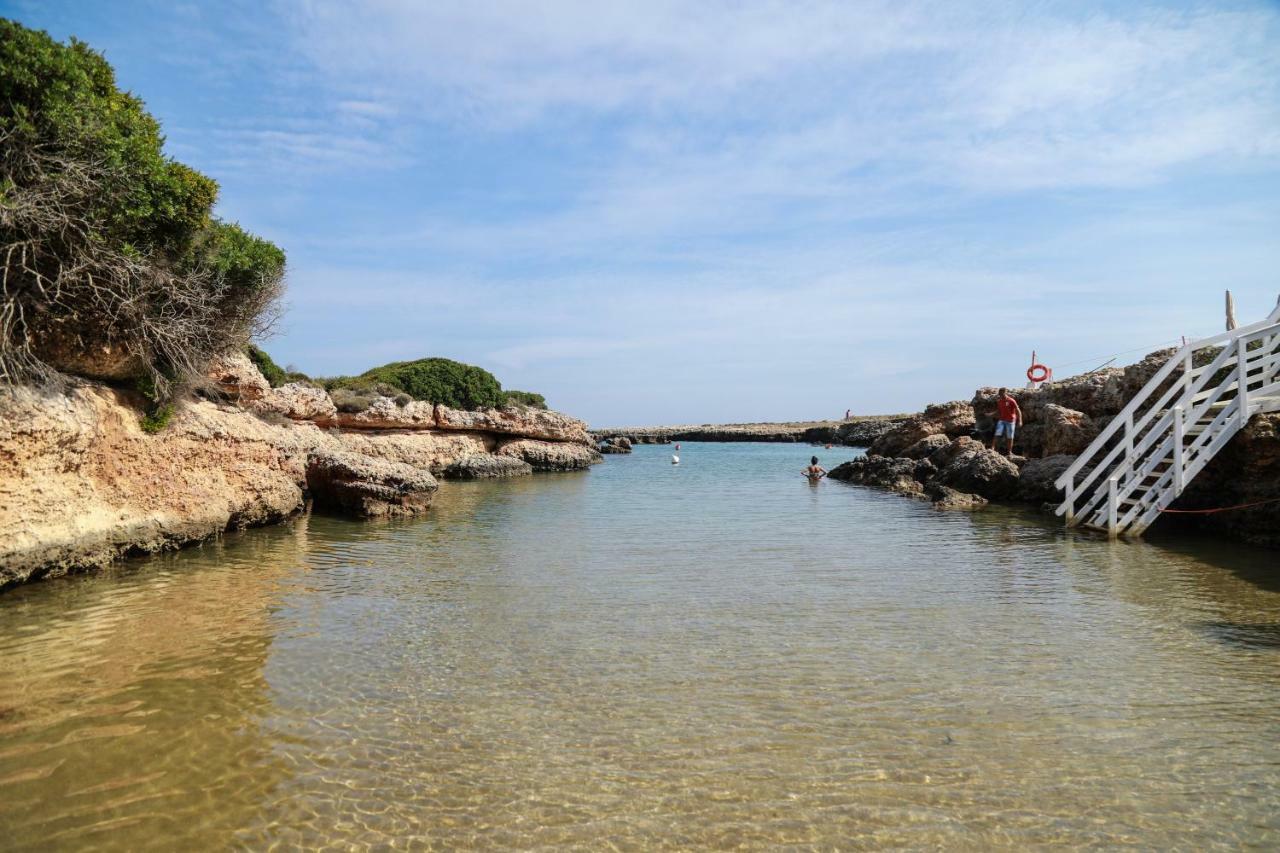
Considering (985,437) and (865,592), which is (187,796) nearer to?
(865,592)

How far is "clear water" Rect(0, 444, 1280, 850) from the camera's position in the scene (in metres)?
4.05

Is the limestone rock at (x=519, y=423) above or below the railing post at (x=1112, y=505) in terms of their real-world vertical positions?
above

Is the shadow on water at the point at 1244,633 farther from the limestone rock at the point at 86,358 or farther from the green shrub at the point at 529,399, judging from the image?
the green shrub at the point at 529,399

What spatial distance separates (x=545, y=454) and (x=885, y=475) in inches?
735

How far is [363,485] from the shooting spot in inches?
650

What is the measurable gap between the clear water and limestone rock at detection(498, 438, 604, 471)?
2741 cm

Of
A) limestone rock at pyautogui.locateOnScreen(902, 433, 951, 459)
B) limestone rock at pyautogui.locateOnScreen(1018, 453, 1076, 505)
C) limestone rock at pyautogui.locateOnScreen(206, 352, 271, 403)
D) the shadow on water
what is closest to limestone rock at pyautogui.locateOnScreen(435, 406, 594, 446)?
limestone rock at pyautogui.locateOnScreen(206, 352, 271, 403)

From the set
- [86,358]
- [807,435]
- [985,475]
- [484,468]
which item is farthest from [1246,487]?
[807,435]

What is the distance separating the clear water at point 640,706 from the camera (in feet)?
13.3

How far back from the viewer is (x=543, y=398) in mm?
46844

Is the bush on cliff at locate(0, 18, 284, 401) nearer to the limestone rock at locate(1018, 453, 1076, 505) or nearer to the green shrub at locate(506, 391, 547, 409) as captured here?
the limestone rock at locate(1018, 453, 1076, 505)

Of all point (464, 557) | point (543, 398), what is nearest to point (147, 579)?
point (464, 557)

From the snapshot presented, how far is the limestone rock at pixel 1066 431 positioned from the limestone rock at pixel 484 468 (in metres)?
22.3

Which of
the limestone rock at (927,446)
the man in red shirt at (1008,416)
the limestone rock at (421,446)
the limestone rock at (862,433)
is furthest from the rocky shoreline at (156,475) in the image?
the limestone rock at (862,433)
